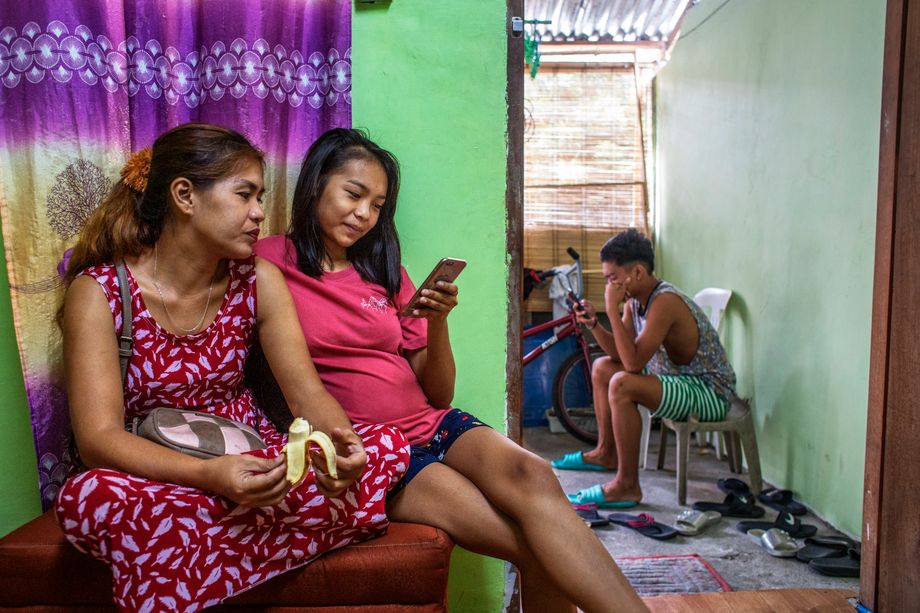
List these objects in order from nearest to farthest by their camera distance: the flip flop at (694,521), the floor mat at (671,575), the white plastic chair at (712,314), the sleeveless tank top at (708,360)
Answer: the floor mat at (671,575) → the flip flop at (694,521) → the sleeveless tank top at (708,360) → the white plastic chair at (712,314)

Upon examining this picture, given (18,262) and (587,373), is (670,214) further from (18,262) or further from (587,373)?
(18,262)

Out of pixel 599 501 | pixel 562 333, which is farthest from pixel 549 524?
pixel 562 333

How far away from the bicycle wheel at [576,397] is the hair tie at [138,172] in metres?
3.63

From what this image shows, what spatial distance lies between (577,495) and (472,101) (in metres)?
2.17

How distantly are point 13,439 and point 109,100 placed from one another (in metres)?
0.90

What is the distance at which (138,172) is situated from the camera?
1633 mm

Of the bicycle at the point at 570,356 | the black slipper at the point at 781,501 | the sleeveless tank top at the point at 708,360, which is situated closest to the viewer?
the black slipper at the point at 781,501

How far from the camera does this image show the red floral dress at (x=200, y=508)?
1328mm

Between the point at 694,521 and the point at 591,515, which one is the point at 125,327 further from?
the point at 694,521

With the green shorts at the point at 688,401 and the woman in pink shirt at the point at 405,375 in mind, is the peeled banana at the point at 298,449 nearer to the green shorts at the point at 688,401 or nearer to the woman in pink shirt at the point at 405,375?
the woman in pink shirt at the point at 405,375

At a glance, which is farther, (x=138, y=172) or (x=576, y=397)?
(x=576, y=397)

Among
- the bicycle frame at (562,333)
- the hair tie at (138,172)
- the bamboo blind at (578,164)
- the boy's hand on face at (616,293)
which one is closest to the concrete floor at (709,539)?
the bicycle frame at (562,333)

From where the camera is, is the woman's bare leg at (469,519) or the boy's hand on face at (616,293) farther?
the boy's hand on face at (616,293)

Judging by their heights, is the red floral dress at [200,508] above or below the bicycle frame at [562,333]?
above
